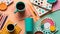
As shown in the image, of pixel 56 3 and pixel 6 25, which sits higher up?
pixel 56 3

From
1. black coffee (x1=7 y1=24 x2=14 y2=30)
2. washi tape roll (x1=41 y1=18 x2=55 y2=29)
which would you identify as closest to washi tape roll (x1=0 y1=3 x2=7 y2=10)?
black coffee (x1=7 y1=24 x2=14 y2=30)

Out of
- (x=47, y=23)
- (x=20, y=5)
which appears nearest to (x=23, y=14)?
(x=20, y=5)

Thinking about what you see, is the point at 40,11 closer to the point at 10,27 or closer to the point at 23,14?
the point at 23,14

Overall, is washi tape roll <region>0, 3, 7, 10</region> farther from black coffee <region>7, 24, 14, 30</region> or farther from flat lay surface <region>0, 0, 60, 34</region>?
black coffee <region>7, 24, 14, 30</region>

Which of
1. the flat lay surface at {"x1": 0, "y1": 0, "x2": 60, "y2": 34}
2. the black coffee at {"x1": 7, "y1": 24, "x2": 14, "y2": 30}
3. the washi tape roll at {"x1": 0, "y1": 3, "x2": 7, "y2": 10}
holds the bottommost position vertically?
the black coffee at {"x1": 7, "y1": 24, "x2": 14, "y2": 30}

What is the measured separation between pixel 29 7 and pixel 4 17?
18cm

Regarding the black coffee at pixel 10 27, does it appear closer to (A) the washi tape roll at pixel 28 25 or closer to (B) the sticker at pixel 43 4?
(A) the washi tape roll at pixel 28 25

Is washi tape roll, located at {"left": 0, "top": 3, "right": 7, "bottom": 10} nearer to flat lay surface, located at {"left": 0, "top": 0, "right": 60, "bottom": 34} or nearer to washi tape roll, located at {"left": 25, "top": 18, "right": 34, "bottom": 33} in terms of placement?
flat lay surface, located at {"left": 0, "top": 0, "right": 60, "bottom": 34}

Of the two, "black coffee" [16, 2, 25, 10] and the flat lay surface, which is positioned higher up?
"black coffee" [16, 2, 25, 10]

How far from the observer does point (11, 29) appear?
121 centimetres

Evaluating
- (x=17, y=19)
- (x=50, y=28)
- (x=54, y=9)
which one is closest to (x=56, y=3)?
(x=54, y=9)

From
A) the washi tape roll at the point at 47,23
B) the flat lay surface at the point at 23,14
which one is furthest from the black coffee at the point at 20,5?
the washi tape roll at the point at 47,23

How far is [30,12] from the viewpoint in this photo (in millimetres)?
1235

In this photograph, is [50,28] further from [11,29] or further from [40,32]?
[11,29]
